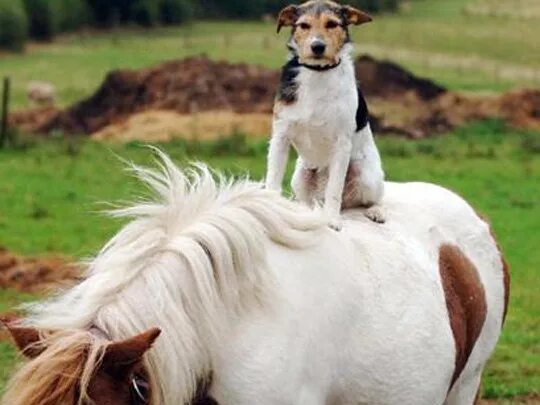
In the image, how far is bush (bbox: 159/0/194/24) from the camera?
65375mm

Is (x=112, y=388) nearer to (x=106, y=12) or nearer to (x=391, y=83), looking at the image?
(x=391, y=83)

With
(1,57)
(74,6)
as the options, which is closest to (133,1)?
(74,6)

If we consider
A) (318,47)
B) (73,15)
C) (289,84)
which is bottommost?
(73,15)

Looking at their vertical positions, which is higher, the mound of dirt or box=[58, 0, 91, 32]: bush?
the mound of dirt

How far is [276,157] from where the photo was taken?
6.88 metres

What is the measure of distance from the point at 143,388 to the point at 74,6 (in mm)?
57197

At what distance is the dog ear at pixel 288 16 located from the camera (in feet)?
23.1

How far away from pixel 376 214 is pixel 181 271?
177cm

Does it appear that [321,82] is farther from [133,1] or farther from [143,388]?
[133,1]

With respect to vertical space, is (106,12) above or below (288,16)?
below

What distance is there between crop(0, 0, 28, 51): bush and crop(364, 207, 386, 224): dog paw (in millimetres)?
47316

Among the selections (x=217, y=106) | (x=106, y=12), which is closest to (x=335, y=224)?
(x=217, y=106)

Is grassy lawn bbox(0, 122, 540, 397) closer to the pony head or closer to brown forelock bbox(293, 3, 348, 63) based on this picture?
brown forelock bbox(293, 3, 348, 63)

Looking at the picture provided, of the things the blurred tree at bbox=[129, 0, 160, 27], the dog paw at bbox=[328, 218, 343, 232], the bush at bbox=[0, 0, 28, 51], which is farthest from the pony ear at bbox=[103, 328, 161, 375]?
the blurred tree at bbox=[129, 0, 160, 27]
